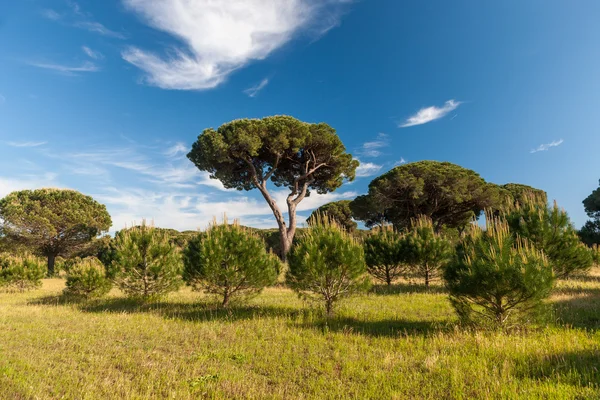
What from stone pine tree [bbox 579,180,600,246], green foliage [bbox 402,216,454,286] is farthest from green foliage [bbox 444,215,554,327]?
stone pine tree [bbox 579,180,600,246]

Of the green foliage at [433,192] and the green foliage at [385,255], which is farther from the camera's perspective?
the green foliage at [433,192]

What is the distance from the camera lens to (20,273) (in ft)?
62.1

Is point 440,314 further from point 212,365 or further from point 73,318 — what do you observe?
point 73,318

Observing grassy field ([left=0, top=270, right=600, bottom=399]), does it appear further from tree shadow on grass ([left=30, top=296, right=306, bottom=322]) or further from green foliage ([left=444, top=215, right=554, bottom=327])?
green foliage ([left=444, top=215, right=554, bottom=327])

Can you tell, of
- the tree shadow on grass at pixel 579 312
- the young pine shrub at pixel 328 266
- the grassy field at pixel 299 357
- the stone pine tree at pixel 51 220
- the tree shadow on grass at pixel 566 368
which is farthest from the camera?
the stone pine tree at pixel 51 220

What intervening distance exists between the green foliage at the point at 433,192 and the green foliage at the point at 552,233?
54.7 ft

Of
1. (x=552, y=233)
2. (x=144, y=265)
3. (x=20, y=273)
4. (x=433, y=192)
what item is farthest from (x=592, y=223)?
(x=20, y=273)

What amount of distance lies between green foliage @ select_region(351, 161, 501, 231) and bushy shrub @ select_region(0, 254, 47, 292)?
2871cm

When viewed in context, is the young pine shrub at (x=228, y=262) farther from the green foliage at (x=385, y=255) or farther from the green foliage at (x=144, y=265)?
the green foliage at (x=385, y=255)

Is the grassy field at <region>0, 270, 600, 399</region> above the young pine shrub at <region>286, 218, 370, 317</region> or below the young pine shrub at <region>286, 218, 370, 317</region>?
below

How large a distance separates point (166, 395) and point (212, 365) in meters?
1.27

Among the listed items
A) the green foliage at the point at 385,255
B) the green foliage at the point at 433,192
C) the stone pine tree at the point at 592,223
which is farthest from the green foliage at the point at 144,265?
the stone pine tree at the point at 592,223

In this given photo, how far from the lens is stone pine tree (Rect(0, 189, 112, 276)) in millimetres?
30500

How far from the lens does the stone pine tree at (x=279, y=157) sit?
27.4m
